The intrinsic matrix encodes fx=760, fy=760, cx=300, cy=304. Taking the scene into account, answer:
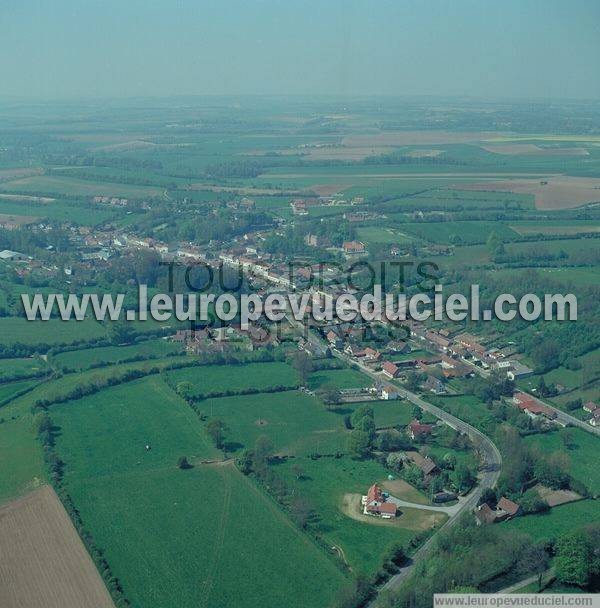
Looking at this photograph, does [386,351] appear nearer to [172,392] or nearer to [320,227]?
[172,392]

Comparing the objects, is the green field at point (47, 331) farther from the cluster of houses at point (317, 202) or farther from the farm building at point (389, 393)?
the cluster of houses at point (317, 202)

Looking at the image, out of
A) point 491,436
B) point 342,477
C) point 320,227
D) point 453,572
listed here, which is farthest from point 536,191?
point 453,572

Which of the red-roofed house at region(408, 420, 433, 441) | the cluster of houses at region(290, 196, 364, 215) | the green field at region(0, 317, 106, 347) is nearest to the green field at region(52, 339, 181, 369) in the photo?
the green field at region(0, 317, 106, 347)

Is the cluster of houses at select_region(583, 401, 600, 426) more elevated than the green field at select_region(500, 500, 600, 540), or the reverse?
the cluster of houses at select_region(583, 401, 600, 426)

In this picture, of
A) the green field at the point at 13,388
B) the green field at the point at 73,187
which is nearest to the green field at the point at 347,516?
the green field at the point at 13,388

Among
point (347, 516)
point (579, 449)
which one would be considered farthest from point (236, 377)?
point (579, 449)

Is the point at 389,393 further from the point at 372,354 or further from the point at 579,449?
the point at 579,449

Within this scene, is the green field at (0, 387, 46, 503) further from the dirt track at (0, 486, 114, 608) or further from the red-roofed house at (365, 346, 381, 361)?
the red-roofed house at (365, 346, 381, 361)
